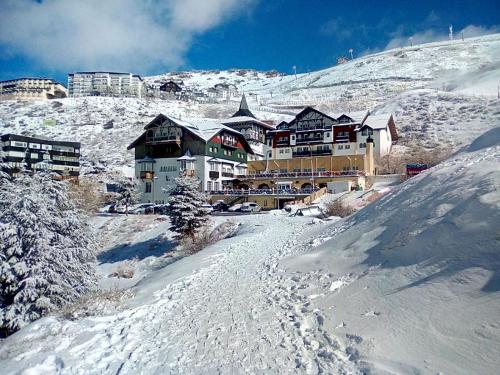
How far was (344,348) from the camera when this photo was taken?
21.7 feet

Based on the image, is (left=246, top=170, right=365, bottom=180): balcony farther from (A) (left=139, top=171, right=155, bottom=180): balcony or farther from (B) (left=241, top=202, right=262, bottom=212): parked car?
(A) (left=139, top=171, right=155, bottom=180): balcony

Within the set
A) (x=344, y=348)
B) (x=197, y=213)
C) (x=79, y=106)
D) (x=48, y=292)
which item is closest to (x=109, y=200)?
(x=197, y=213)

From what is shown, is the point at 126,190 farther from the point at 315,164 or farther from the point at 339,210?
the point at 315,164

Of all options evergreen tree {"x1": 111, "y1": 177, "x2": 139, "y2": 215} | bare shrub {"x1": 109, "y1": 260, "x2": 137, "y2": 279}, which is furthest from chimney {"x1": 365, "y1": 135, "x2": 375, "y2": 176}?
bare shrub {"x1": 109, "y1": 260, "x2": 137, "y2": 279}

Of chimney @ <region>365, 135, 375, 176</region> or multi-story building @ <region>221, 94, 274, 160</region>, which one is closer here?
chimney @ <region>365, 135, 375, 176</region>

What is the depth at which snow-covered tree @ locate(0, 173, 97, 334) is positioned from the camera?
41.4ft

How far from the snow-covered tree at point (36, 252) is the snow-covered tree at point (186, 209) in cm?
1575

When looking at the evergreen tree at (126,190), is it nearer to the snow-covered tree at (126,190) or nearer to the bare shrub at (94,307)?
the snow-covered tree at (126,190)

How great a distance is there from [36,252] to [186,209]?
18093 millimetres

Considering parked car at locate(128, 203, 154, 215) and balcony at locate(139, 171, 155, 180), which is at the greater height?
balcony at locate(139, 171, 155, 180)

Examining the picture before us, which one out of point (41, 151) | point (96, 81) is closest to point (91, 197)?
point (41, 151)

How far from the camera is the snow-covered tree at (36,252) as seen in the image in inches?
497

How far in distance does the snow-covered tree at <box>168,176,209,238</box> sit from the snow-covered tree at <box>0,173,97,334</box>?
51.7ft

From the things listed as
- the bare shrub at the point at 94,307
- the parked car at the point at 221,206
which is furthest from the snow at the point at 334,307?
the parked car at the point at 221,206
